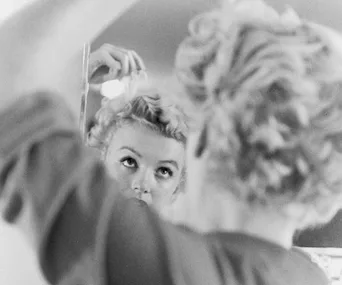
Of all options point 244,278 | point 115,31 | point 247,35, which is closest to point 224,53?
point 247,35

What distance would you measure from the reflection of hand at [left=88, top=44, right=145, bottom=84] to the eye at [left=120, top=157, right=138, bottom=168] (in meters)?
0.11

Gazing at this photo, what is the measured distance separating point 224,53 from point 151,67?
99 millimetres

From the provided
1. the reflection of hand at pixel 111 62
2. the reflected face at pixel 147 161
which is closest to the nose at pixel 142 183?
the reflected face at pixel 147 161

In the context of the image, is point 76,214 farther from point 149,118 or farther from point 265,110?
point 265,110

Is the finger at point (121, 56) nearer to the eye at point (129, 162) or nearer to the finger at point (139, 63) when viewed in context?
the finger at point (139, 63)

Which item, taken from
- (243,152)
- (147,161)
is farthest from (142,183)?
(243,152)

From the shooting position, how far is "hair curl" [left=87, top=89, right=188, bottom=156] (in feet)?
2.13

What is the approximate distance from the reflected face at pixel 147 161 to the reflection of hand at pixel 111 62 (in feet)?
0.24

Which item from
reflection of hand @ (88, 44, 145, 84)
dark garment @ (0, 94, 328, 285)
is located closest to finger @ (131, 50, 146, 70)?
reflection of hand @ (88, 44, 145, 84)

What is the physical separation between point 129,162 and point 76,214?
105mm

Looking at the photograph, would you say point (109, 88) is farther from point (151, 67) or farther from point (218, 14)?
point (218, 14)

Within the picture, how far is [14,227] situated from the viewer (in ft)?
2.02

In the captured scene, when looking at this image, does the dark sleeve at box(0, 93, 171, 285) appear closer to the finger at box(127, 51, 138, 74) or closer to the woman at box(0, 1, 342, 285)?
the woman at box(0, 1, 342, 285)

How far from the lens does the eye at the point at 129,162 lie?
25.5 inches
